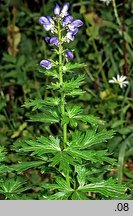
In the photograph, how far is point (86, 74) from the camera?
494 cm

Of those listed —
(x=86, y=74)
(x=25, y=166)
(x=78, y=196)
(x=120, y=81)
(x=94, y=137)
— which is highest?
(x=86, y=74)

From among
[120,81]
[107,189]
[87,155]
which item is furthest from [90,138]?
[120,81]

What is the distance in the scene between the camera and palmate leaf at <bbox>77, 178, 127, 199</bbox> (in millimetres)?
2582

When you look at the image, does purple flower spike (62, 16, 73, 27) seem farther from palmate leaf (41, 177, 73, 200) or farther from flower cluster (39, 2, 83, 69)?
palmate leaf (41, 177, 73, 200)

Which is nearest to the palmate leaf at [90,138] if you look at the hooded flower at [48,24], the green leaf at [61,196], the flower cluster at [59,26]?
the green leaf at [61,196]

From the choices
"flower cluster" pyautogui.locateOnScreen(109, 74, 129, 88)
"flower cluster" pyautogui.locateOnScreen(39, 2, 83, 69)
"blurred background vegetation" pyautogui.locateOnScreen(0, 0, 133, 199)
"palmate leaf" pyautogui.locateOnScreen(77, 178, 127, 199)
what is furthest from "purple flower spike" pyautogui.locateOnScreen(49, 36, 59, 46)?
"flower cluster" pyautogui.locateOnScreen(109, 74, 129, 88)

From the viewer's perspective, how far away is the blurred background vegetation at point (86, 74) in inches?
165

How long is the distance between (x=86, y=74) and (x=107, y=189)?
2418 mm

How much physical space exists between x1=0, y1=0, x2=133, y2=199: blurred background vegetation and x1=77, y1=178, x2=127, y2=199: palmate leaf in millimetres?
1108

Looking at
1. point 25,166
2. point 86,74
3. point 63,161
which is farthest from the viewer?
point 86,74

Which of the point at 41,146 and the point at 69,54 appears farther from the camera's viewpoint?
the point at 69,54

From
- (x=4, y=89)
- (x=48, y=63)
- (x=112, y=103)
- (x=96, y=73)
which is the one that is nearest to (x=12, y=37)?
(x=4, y=89)

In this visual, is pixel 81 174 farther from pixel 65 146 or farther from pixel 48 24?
pixel 48 24

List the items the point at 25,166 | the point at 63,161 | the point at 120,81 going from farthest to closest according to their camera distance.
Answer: the point at 120,81 < the point at 25,166 < the point at 63,161
